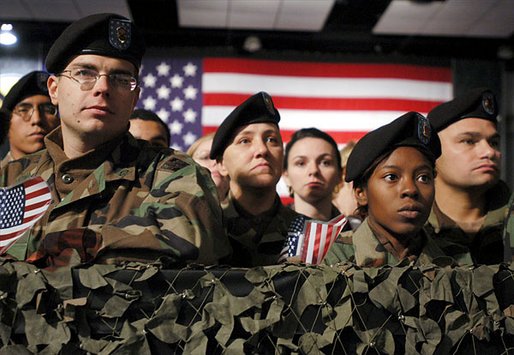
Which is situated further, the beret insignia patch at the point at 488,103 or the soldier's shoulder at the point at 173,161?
the beret insignia patch at the point at 488,103

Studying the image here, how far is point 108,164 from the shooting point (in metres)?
1.56

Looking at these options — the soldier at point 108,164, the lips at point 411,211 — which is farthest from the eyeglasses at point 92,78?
the lips at point 411,211

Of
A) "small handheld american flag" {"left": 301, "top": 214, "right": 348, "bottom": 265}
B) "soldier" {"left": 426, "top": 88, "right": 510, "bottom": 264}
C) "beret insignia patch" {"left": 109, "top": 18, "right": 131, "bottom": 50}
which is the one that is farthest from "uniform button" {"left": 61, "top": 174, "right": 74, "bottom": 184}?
"soldier" {"left": 426, "top": 88, "right": 510, "bottom": 264}

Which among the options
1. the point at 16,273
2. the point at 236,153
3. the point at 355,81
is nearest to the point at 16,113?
the point at 236,153

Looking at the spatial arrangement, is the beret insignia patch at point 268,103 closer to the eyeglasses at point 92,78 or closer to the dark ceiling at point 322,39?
the eyeglasses at point 92,78

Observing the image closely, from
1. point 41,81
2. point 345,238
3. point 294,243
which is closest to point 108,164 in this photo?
point 294,243

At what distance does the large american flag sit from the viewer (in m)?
6.07

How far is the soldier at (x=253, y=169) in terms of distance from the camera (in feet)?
6.72

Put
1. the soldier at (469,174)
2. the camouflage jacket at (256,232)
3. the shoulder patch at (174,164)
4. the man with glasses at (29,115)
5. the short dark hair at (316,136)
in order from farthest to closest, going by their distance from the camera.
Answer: the short dark hair at (316,136)
the man with glasses at (29,115)
the soldier at (469,174)
the camouflage jacket at (256,232)
the shoulder patch at (174,164)

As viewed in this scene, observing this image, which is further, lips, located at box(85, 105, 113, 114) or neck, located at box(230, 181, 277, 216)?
neck, located at box(230, 181, 277, 216)

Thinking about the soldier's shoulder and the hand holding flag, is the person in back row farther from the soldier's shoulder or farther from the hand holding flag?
the soldier's shoulder

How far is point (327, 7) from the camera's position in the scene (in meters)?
5.57

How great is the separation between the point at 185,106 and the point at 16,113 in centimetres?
358

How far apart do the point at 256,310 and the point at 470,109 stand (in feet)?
4.24
